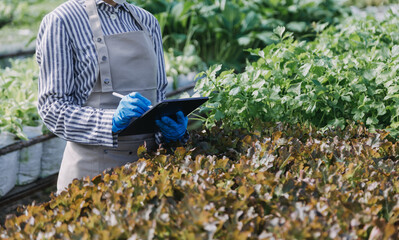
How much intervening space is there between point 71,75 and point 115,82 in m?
0.20

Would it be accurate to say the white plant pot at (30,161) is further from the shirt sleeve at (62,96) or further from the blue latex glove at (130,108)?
the blue latex glove at (130,108)

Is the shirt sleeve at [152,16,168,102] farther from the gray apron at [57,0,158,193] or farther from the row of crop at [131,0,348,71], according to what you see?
the row of crop at [131,0,348,71]

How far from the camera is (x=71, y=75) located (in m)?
2.21

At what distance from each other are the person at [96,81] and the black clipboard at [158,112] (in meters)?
0.03

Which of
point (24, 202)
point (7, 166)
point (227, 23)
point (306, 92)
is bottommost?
point (24, 202)

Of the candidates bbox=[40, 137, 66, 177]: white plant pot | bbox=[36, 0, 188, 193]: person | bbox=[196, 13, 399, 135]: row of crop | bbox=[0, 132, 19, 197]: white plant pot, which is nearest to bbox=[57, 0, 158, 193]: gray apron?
bbox=[36, 0, 188, 193]: person

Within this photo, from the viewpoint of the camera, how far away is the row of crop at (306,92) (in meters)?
2.57

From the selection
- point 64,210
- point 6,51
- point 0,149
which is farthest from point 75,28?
point 6,51

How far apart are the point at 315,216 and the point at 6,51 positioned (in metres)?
5.89

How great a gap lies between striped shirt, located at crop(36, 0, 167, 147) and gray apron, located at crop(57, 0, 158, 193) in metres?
0.04

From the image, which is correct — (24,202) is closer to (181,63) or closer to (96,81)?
(96,81)

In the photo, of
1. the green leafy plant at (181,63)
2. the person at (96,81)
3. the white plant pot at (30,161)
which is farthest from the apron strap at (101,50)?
the green leafy plant at (181,63)

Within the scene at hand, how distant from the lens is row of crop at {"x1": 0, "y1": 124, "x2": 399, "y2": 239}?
56.5 inches

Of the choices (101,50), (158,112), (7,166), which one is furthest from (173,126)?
(7,166)
